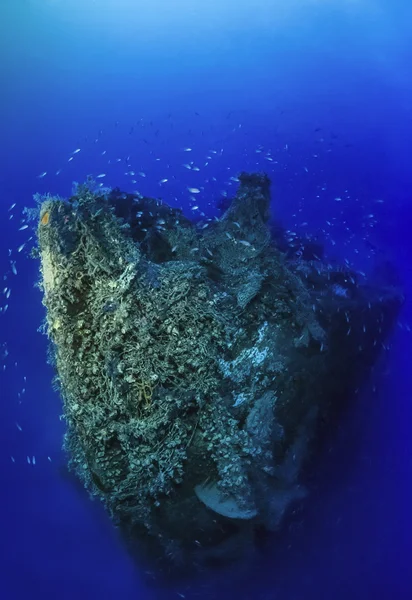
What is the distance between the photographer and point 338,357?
17.3ft

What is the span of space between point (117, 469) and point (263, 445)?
1367 mm

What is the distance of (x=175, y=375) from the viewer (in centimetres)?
371

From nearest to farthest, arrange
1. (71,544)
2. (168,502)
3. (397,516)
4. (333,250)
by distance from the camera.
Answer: (168,502), (397,516), (71,544), (333,250)

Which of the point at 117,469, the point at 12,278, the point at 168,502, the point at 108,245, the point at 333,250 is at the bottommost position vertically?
the point at 168,502

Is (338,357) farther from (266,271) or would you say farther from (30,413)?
(30,413)

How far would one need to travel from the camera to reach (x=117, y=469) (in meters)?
3.79

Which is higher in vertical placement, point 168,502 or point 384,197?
point 384,197

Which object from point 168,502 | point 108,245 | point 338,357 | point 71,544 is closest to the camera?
point 108,245

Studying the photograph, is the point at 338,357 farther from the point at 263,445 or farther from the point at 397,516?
the point at 397,516

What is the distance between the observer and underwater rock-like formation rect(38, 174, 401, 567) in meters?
3.67

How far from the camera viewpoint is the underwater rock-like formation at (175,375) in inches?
145

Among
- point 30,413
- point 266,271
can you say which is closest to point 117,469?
Result: point 266,271

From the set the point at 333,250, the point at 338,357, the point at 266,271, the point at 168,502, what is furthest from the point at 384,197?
the point at 168,502

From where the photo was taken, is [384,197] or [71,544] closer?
[71,544]
